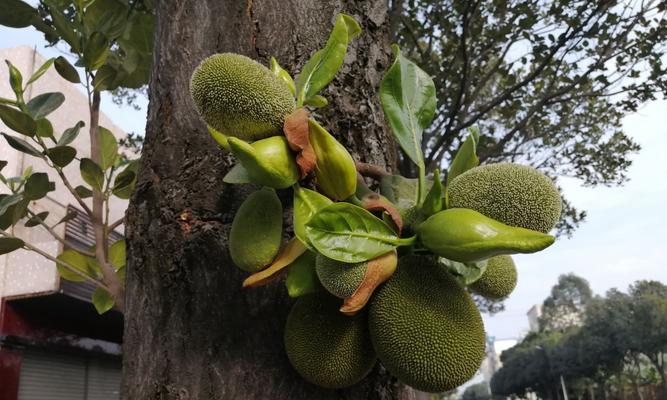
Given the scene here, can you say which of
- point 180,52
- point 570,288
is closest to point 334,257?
point 180,52

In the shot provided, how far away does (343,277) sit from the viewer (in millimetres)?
499

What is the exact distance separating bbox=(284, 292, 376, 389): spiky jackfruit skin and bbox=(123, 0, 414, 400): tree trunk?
0.07m

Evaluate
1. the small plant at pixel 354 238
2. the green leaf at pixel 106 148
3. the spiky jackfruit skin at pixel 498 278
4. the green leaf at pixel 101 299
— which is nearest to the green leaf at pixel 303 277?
the small plant at pixel 354 238

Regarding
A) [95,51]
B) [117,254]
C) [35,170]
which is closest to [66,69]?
[95,51]

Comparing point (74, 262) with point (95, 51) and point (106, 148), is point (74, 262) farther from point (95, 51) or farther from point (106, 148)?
point (95, 51)

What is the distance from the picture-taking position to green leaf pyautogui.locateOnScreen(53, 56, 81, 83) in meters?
1.14

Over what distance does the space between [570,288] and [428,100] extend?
37.1 m

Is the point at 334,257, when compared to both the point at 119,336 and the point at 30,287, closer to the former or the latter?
the point at 30,287

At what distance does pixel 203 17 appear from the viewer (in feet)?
2.63

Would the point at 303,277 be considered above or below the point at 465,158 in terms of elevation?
below

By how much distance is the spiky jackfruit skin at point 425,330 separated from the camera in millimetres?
506

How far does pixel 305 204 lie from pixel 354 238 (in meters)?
0.08

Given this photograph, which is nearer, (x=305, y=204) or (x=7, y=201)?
(x=305, y=204)

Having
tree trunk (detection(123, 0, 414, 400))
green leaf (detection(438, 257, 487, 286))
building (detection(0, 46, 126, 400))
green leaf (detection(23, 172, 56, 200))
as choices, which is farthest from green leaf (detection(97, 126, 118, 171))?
building (detection(0, 46, 126, 400))
